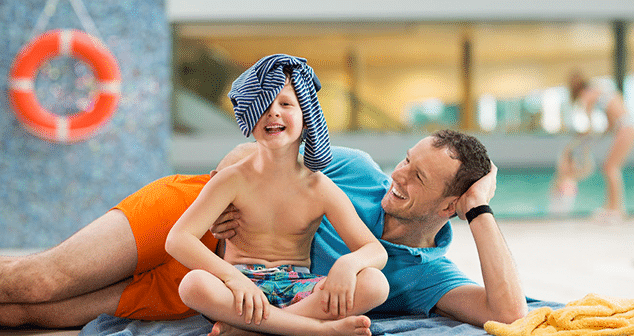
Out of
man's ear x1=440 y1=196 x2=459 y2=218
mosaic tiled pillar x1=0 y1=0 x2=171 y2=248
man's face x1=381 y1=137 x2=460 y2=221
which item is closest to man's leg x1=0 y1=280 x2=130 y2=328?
man's face x1=381 y1=137 x2=460 y2=221

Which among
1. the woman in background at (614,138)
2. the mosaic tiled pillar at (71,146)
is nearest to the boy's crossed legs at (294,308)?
the mosaic tiled pillar at (71,146)

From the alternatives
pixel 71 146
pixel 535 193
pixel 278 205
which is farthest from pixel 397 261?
pixel 535 193

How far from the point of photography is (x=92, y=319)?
1866mm

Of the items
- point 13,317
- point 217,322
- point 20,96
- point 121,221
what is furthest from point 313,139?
point 20,96

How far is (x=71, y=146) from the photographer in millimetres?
4344

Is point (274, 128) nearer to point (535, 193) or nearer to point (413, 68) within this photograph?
point (413, 68)

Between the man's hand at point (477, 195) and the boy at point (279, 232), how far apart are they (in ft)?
1.18

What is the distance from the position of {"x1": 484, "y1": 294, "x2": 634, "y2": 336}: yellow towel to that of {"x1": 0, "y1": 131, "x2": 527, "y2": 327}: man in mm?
74

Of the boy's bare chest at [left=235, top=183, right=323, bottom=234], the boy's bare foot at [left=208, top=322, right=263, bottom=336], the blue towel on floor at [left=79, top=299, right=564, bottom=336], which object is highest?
the boy's bare chest at [left=235, top=183, right=323, bottom=234]

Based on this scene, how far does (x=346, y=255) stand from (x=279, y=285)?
0.73 ft

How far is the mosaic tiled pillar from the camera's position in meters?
4.29

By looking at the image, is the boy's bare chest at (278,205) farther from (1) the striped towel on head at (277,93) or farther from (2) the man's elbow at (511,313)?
(2) the man's elbow at (511,313)

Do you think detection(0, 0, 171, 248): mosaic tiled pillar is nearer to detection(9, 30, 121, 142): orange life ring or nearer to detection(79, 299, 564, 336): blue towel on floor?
detection(9, 30, 121, 142): orange life ring

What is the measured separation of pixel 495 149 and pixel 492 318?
218 inches
